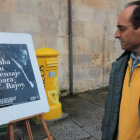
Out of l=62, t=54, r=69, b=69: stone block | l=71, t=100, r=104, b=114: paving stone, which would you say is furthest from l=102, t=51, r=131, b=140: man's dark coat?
l=62, t=54, r=69, b=69: stone block

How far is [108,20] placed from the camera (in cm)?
555

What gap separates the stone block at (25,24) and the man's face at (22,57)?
5.51 feet

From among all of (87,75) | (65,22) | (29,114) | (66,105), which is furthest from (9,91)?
(87,75)

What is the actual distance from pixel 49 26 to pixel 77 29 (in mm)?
959

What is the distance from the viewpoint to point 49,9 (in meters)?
4.25

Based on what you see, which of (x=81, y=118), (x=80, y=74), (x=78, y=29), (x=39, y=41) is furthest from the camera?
(x=80, y=74)

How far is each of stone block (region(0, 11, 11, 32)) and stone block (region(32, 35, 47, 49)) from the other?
680 millimetres

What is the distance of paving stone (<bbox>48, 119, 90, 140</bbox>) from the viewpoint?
2.64 meters

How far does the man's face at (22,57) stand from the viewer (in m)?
2.29

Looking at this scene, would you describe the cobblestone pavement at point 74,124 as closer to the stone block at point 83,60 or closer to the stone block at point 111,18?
the stone block at point 83,60

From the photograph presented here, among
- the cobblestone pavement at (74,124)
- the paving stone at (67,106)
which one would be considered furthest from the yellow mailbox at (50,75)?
the paving stone at (67,106)

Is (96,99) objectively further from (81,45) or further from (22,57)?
(22,57)

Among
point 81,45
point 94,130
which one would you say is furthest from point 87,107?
point 81,45

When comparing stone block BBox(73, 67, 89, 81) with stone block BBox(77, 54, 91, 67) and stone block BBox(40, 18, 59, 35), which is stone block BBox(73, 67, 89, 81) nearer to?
stone block BBox(77, 54, 91, 67)
